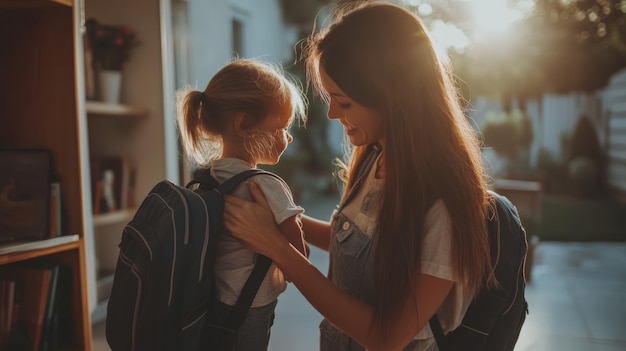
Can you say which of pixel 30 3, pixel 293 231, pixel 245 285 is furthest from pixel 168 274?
pixel 30 3

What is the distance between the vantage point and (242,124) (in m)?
1.26

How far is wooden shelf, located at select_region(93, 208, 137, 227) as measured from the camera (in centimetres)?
297

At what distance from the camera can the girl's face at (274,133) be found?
1297mm

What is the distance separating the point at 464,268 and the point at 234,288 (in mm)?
504

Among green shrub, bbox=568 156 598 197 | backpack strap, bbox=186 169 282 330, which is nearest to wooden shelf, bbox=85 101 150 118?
backpack strap, bbox=186 169 282 330

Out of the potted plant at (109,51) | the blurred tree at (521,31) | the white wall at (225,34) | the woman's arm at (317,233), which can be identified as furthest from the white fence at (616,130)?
the woman's arm at (317,233)

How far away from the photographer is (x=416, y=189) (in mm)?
1072

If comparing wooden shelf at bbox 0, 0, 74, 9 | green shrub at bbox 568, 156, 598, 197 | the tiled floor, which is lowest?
the tiled floor

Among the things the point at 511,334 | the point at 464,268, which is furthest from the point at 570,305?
the point at 464,268

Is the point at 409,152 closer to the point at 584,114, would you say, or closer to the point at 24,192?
the point at 24,192

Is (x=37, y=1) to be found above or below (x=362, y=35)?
above

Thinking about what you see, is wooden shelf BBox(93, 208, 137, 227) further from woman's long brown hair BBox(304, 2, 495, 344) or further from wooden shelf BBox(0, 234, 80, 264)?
woman's long brown hair BBox(304, 2, 495, 344)

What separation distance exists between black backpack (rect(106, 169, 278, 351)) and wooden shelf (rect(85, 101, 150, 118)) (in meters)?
1.92

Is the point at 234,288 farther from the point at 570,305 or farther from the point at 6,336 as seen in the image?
the point at 570,305
